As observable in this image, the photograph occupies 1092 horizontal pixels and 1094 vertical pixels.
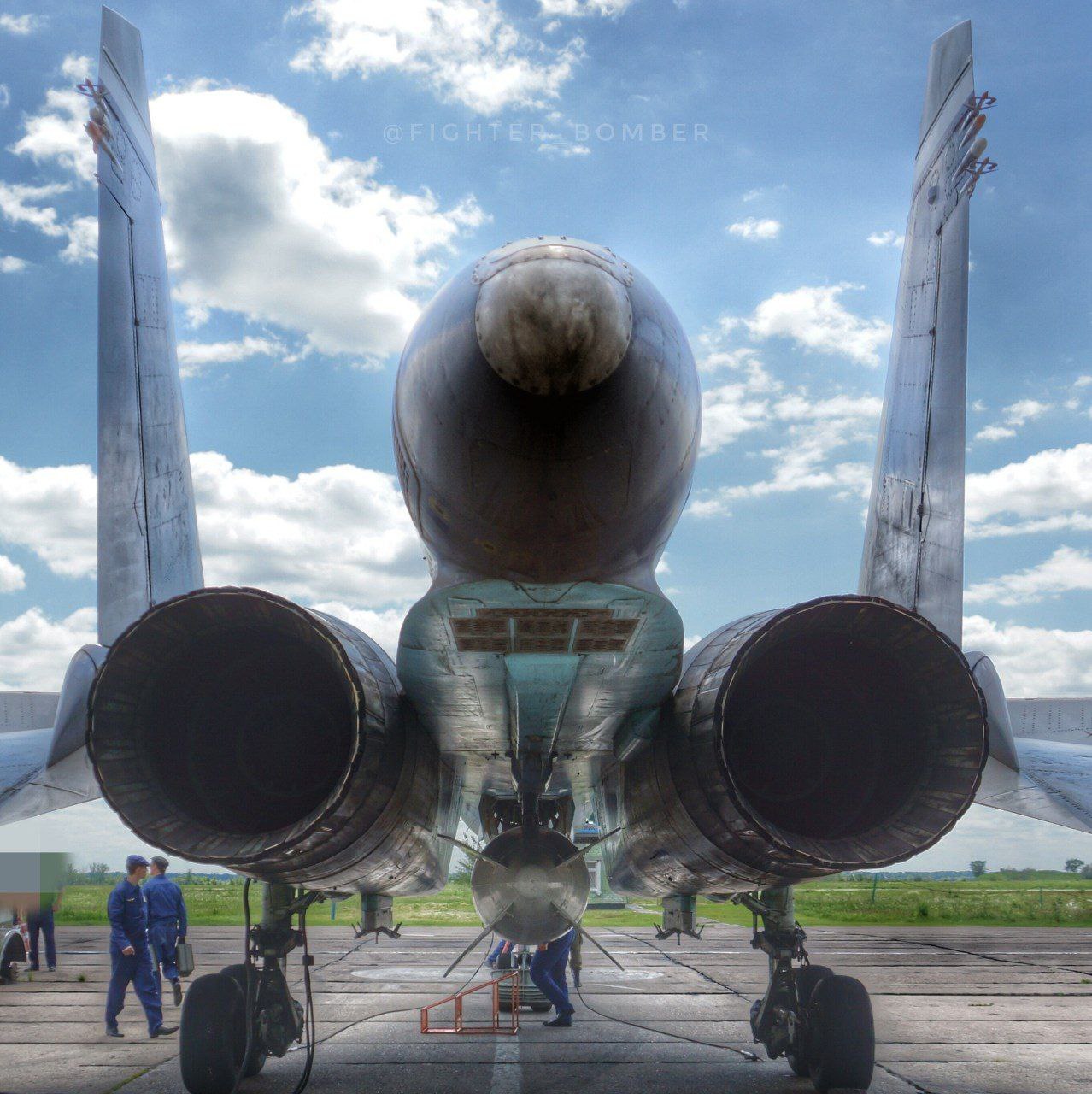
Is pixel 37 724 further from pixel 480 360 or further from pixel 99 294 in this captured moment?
pixel 480 360

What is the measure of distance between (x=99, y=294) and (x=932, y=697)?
466 cm

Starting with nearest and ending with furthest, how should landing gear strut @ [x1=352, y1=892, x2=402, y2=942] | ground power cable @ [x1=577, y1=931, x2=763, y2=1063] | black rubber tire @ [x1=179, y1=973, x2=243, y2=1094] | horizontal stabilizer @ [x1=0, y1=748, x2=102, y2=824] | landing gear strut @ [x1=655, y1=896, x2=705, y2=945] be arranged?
horizontal stabilizer @ [x1=0, y1=748, x2=102, y2=824] → black rubber tire @ [x1=179, y1=973, x2=243, y2=1094] → landing gear strut @ [x1=352, y1=892, x2=402, y2=942] → landing gear strut @ [x1=655, y1=896, x2=705, y2=945] → ground power cable @ [x1=577, y1=931, x2=763, y2=1063]

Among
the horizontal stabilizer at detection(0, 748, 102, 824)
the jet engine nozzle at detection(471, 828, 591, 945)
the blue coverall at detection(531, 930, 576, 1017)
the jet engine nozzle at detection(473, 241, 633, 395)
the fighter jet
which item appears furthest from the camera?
the blue coverall at detection(531, 930, 576, 1017)

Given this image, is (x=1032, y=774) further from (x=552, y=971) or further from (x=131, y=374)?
(x=131, y=374)

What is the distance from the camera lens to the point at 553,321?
8.71 feet

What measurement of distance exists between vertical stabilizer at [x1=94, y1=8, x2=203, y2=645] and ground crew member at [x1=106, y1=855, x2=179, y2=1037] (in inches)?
112

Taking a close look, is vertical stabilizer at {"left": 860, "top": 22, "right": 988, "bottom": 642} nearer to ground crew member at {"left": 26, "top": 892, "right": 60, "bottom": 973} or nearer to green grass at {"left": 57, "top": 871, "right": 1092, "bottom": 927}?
ground crew member at {"left": 26, "top": 892, "right": 60, "bottom": 973}

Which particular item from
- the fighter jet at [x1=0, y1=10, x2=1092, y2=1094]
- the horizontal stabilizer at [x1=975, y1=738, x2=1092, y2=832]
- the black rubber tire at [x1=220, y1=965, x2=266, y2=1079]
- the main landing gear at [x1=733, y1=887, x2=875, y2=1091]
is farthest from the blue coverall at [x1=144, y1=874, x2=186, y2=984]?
the horizontal stabilizer at [x1=975, y1=738, x2=1092, y2=832]

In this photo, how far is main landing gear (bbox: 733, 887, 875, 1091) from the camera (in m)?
5.21

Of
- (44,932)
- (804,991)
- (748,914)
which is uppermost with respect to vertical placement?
(804,991)

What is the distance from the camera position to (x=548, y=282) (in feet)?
8.72

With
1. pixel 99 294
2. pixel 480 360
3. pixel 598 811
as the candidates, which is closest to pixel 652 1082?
pixel 598 811

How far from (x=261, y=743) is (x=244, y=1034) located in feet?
6.73

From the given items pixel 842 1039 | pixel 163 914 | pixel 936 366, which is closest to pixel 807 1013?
pixel 842 1039
